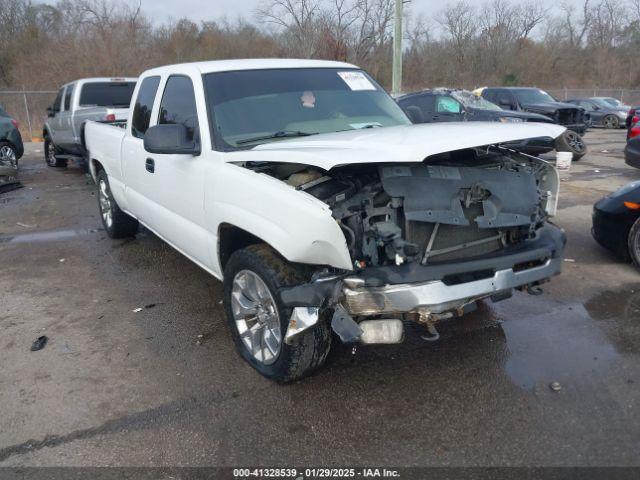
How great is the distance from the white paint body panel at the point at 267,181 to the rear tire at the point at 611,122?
23.3 meters

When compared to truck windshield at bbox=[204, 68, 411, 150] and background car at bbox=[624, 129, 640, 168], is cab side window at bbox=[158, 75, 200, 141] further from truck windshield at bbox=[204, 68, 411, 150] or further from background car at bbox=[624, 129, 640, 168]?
background car at bbox=[624, 129, 640, 168]

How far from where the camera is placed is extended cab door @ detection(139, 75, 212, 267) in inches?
155

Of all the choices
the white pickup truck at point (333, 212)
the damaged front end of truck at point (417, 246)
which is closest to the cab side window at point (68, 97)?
the white pickup truck at point (333, 212)

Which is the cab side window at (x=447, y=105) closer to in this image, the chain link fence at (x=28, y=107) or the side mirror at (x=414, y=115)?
the side mirror at (x=414, y=115)

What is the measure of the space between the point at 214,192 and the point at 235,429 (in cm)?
152

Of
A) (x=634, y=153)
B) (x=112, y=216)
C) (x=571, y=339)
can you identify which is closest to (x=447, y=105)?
(x=634, y=153)

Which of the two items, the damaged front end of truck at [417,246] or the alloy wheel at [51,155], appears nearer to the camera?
the damaged front end of truck at [417,246]

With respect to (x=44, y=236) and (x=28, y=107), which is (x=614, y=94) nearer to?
(x=28, y=107)

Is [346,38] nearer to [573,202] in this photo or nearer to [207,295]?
[573,202]

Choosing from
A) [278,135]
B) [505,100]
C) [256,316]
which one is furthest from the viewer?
[505,100]

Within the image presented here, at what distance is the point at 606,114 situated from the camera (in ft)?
79.4

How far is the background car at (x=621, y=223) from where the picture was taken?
5207 millimetres

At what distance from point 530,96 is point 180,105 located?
14743mm

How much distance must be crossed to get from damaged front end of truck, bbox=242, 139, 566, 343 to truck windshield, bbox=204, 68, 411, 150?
0.71m
